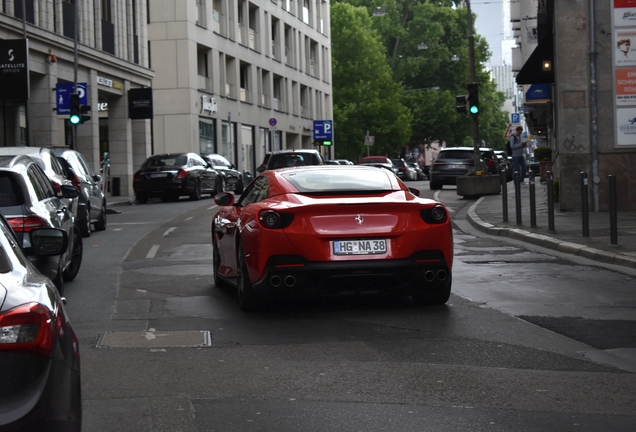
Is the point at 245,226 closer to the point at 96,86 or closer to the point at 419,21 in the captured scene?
the point at 96,86

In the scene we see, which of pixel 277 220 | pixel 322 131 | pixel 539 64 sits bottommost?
pixel 277 220

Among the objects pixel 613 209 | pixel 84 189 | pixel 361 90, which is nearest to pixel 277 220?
pixel 613 209

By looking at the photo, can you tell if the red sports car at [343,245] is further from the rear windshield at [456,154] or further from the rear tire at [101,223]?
the rear windshield at [456,154]

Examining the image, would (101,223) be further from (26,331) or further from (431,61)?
(431,61)

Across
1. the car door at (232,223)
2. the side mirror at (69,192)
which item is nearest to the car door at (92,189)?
the side mirror at (69,192)

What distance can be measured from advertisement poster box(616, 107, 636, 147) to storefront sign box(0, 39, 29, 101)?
56.2 feet

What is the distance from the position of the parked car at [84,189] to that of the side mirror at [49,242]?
1416 cm

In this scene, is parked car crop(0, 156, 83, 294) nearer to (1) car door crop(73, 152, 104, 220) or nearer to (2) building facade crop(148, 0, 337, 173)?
(1) car door crop(73, 152, 104, 220)

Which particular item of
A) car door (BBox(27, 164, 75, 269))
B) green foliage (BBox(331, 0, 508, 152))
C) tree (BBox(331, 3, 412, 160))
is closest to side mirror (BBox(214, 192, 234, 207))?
car door (BBox(27, 164, 75, 269))

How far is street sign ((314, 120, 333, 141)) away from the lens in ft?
241

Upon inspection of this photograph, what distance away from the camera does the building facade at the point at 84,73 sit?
116 ft

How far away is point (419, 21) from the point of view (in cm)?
8706

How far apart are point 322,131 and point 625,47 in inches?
2051

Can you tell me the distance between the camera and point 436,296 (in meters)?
10.1
